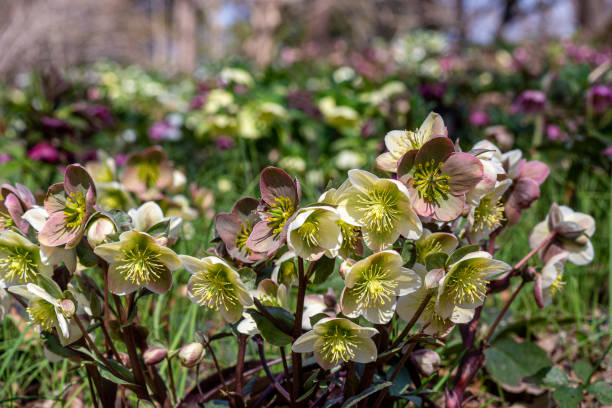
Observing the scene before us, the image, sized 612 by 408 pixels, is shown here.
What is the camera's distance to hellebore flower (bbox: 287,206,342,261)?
1.86 feet

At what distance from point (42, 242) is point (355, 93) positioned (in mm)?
2150

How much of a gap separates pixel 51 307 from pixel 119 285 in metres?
0.08

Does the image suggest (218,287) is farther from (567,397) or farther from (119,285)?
(567,397)

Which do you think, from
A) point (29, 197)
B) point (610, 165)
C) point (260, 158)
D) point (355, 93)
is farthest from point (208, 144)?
point (29, 197)

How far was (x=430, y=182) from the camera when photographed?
1.98ft

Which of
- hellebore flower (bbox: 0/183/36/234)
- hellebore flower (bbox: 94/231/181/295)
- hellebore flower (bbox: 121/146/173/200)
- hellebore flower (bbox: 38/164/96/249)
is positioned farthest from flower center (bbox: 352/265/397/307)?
hellebore flower (bbox: 121/146/173/200)

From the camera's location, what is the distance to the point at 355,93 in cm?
261

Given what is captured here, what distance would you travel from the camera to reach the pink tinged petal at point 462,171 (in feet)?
1.93

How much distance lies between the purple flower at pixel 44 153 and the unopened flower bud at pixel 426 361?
1.39 metres

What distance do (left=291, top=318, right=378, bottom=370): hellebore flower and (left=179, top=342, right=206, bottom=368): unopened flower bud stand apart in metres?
0.14

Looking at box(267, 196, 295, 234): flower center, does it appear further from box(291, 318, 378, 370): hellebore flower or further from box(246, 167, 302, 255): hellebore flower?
box(291, 318, 378, 370): hellebore flower

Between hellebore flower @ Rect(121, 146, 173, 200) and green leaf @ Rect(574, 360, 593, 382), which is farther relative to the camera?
hellebore flower @ Rect(121, 146, 173, 200)

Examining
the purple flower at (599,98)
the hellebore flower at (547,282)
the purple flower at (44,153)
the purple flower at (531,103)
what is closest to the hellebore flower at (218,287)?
the hellebore flower at (547,282)

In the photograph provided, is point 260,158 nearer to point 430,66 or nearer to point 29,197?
point 29,197
